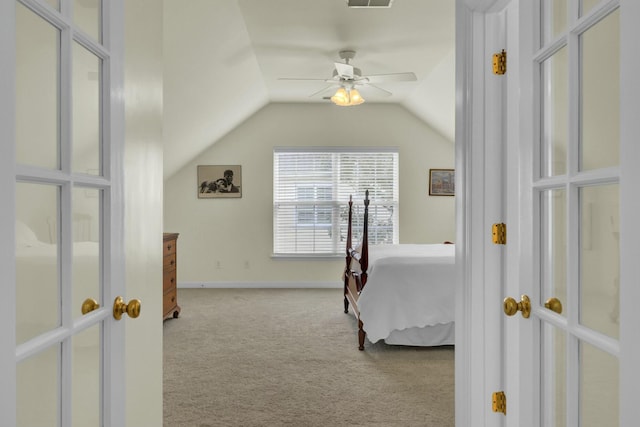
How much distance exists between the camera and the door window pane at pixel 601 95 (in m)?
0.93

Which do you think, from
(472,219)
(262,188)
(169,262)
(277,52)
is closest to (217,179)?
(262,188)

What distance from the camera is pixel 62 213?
1056 millimetres

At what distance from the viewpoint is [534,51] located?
1263 mm

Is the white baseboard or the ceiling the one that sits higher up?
the ceiling

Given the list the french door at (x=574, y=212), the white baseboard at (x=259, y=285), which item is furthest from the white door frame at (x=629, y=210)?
the white baseboard at (x=259, y=285)

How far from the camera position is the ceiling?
3.45 meters

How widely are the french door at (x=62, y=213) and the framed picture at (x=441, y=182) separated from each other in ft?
19.4

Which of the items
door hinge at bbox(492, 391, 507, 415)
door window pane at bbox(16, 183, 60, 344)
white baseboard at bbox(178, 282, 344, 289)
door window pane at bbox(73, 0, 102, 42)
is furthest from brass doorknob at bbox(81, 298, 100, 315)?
white baseboard at bbox(178, 282, 344, 289)

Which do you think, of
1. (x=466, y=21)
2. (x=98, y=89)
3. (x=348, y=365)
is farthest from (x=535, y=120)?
(x=348, y=365)

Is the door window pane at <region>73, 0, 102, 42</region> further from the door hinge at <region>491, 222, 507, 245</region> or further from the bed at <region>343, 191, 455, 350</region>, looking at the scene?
the bed at <region>343, 191, 455, 350</region>

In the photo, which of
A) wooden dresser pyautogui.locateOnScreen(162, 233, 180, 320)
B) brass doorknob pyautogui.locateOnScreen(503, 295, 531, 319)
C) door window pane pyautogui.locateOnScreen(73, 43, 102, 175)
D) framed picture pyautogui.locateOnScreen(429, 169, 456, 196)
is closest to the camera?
door window pane pyautogui.locateOnScreen(73, 43, 102, 175)

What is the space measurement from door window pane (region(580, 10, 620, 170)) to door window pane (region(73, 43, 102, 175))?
1192 millimetres

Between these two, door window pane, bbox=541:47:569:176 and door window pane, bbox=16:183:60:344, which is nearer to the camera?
door window pane, bbox=16:183:60:344

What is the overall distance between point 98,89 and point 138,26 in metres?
0.66
